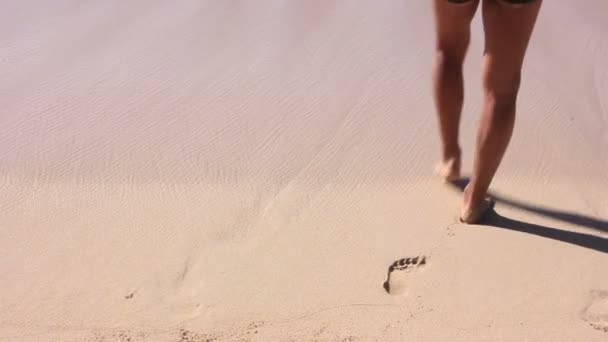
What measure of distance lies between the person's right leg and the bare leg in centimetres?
15

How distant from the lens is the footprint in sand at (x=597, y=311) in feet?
5.78

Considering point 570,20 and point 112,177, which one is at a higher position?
point 112,177

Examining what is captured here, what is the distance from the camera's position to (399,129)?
268 centimetres

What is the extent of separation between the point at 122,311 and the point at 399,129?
4.23 ft

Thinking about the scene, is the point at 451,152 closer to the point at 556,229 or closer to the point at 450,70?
the point at 450,70

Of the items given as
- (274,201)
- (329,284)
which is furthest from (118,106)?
(329,284)

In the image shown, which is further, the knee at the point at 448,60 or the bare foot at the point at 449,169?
the bare foot at the point at 449,169

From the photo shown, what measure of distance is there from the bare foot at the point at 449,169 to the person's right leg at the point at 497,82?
14cm

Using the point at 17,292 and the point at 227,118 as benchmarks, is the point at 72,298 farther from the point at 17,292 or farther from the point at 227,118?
the point at 227,118

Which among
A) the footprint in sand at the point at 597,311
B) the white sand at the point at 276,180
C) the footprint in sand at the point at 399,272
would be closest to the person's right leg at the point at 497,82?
the white sand at the point at 276,180

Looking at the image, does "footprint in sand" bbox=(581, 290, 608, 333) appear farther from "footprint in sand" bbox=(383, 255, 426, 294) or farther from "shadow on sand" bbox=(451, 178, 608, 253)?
"footprint in sand" bbox=(383, 255, 426, 294)

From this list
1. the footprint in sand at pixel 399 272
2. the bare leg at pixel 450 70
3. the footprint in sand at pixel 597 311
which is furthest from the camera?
the bare leg at pixel 450 70

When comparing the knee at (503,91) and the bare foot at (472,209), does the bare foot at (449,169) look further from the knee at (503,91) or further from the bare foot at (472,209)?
the knee at (503,91)

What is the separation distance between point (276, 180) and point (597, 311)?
105cm
